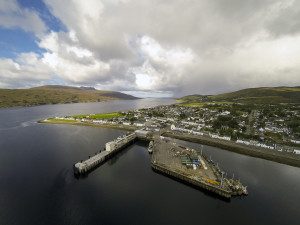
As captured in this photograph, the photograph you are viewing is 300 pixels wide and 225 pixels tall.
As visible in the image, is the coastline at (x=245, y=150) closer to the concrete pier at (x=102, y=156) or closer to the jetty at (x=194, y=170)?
the jetty at (x=194, y=170)

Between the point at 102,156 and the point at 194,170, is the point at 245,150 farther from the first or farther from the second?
the point at 102,156

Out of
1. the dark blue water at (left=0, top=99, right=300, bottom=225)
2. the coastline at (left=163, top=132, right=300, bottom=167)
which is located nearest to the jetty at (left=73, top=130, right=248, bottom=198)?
the dark blue water at (left=0, top=99, right=300, bottom=225)

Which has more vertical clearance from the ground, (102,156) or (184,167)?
(102,156)

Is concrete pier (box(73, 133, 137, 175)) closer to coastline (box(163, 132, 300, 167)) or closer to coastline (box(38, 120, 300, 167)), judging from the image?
coastline (box(38, 120, 300, 167))

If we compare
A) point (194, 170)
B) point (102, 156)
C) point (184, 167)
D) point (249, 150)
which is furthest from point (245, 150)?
point (102, 156)

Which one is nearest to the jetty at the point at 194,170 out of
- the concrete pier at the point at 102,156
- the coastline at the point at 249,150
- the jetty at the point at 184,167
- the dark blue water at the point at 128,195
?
the jetty at the point at 184,167
